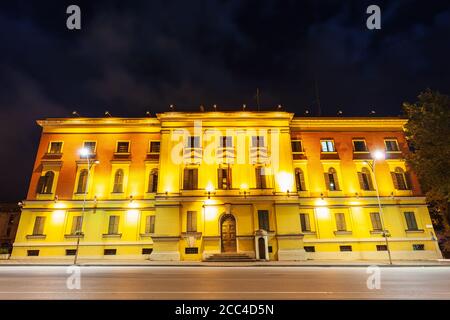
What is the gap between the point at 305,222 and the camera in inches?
979

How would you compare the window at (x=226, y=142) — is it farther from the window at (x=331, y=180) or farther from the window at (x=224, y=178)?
the window at (x=331, y=180)

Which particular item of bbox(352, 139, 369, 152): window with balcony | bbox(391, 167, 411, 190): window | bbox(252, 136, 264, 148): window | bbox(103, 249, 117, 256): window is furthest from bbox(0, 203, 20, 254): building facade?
bbox(391, 167, 411, 190): window

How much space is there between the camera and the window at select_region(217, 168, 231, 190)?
24.8m

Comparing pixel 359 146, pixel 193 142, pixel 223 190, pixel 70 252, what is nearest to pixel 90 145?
pixel 70 252

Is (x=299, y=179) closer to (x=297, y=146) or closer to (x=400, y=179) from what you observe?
(x=297, y=146)

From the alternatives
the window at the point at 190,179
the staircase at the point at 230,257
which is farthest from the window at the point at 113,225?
the staircase at the point at 230,257

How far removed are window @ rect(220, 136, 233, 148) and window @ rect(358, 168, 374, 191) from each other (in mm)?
14198

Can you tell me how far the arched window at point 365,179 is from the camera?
26.1m

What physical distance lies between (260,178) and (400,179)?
1502 cm

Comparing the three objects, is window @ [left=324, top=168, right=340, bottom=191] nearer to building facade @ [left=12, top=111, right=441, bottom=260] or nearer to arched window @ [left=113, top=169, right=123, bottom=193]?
building facade @ [left=12, top=111, right=441, bottom=260]

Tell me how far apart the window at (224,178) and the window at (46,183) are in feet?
56.4

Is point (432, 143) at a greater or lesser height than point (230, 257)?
greater

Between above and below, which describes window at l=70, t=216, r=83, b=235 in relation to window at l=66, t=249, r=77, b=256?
above
